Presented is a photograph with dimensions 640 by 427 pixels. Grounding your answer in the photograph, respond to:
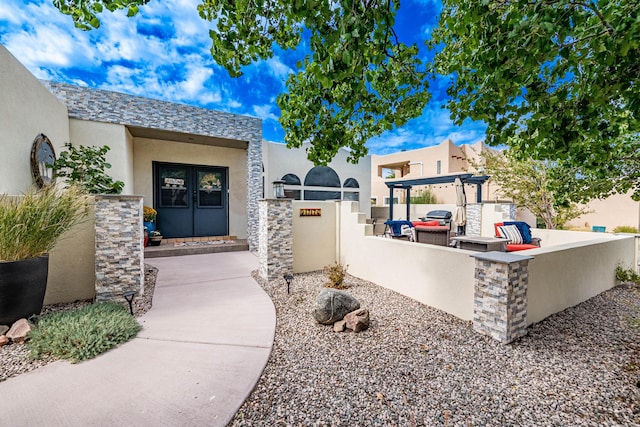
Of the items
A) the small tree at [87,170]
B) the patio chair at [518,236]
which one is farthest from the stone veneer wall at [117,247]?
the patio chair at [518,236]

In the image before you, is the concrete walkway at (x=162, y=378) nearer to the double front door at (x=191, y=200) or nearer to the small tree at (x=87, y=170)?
the small tree at (x=87, y=170)

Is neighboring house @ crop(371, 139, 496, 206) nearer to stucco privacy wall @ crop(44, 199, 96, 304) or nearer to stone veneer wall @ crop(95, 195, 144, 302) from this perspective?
stone veneer wall @ crop(95, 195, 144, 302)

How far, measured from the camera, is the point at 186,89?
909 cm

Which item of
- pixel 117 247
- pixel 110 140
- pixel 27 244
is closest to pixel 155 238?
pixel 110 140

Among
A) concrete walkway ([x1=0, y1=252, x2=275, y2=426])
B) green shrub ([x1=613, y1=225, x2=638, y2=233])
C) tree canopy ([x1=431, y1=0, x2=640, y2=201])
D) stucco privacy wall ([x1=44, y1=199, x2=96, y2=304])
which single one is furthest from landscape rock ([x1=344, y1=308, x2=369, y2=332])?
green shrub ([x1=613, y1=225, x2=638, y2=233])

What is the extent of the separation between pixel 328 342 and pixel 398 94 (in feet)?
12.6

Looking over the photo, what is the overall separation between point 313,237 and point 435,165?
60.2 feet

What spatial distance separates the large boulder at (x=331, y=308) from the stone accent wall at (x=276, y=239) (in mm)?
2220

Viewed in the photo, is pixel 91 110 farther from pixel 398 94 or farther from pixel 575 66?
pixel 575 66

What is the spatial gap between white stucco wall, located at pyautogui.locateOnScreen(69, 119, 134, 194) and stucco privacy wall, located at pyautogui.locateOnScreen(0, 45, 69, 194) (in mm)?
1395

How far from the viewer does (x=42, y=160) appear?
15.8 ft

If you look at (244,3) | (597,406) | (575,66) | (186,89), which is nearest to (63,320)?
(244,3)

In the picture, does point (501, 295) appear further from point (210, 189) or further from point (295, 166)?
point (295, 166)

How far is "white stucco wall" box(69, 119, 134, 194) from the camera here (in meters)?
6.45
